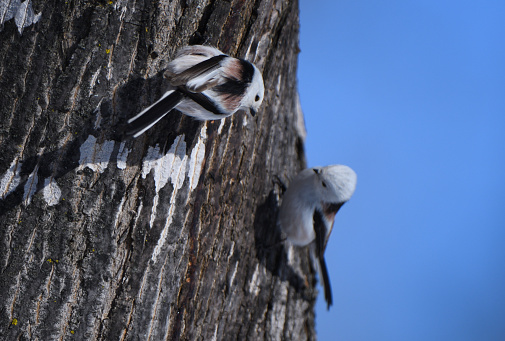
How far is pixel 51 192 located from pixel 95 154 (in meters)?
0.11

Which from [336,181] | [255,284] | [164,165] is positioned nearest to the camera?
[164,165]

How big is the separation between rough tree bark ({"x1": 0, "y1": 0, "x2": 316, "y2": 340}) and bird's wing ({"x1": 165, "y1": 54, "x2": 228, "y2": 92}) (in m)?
0.10

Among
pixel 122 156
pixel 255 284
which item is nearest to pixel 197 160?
pixel 122 156

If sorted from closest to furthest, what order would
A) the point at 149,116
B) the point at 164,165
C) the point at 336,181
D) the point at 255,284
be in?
1. the point at 149,116
2. the point at 164,165
3. the point at 255,284
4. the point at 336,181

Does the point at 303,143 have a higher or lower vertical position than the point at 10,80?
higher

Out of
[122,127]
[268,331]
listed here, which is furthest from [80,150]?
[268,331]

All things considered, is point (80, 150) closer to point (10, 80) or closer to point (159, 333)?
point (10, 80)

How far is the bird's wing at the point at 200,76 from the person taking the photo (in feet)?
2.61

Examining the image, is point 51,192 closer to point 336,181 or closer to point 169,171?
point 169,171

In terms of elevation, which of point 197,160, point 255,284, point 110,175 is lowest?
point 255,284

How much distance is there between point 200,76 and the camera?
32.0 inches

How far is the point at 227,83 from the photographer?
0.88 metres

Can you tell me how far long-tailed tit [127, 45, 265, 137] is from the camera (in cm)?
78

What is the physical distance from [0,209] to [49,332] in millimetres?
271
